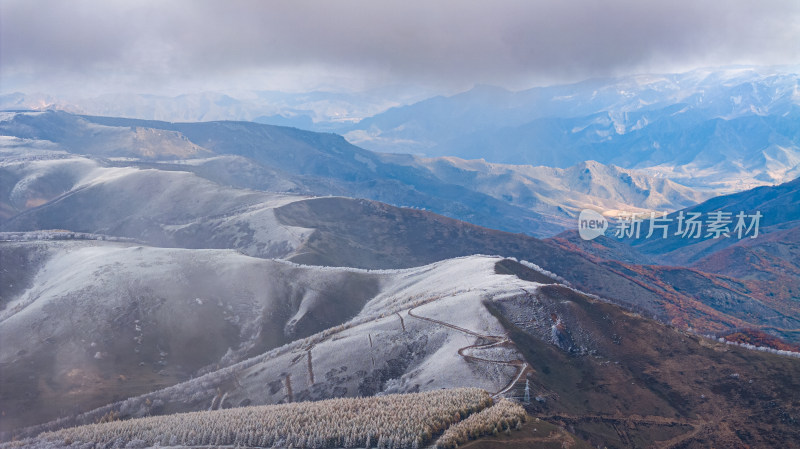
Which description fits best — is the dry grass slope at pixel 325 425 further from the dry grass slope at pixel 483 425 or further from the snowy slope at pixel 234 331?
the snowy slope at pixel 234 331

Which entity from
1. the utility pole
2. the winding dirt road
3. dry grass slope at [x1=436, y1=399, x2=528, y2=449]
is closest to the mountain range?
the winding dirt road

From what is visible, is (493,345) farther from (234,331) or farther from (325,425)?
(234,331)

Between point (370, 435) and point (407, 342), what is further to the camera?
point (407, 342)

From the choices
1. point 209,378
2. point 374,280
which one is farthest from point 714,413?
point 374,280

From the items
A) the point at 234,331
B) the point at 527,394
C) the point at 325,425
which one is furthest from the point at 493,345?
the point at 234,331

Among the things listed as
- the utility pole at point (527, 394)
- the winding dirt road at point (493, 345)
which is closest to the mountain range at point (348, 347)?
the winding dirt road at point (493, 345)

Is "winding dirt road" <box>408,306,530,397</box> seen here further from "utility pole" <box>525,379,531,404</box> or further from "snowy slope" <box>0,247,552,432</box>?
"utility pole" <box>525,379,531,404</box>

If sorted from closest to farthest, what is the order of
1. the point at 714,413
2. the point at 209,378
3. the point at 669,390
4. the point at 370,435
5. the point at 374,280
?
1. the point at 370,435
2. the point at 714,413
3. the point at 669,390
4. the point at 209,378
5. the point at 374,280

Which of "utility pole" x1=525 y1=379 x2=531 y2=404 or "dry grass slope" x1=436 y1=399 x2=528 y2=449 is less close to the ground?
"dry grass slope" x1=436 y1=399 x2=528 y2=449

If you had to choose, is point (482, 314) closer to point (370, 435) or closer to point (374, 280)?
point (370, 435)

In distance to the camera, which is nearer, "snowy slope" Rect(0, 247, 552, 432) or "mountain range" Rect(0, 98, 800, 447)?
"mountain range" Rect(0, 98, 800, 447)

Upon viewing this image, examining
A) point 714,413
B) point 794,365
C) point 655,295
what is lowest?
point 655,295
